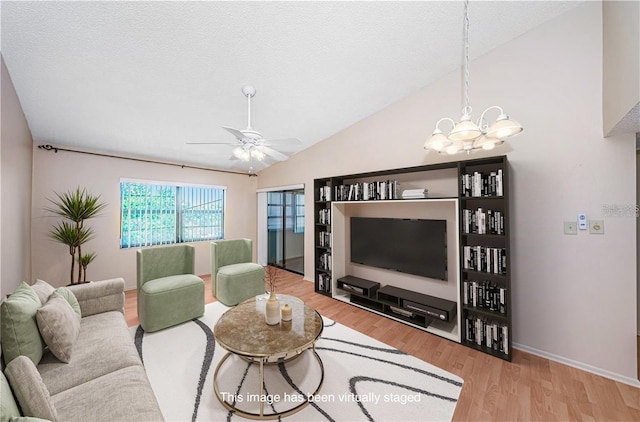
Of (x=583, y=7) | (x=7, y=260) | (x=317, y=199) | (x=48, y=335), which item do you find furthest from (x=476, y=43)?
(x=7, y=260)

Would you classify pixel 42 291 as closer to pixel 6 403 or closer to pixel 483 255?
pixel 6 403

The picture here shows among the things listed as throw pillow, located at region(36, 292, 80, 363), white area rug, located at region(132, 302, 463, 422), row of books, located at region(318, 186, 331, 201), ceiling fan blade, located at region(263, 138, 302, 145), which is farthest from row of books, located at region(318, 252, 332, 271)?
throw pillow, located at region(36, 292, 80, 363)

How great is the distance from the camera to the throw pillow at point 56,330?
1.46 metres

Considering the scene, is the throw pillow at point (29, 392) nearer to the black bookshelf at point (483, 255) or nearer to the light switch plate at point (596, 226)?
the black bookshelf at point (483, 255)

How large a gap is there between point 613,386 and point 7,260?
5.06 metres

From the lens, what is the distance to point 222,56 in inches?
83.2

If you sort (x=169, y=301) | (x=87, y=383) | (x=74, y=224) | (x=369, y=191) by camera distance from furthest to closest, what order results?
(x=74, y=224) < (x=369, y=191) < (x=169, y=301) < (x=87, y=383)

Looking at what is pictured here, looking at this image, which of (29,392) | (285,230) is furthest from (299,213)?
(29,392)

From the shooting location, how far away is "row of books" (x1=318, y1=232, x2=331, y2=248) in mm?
3794

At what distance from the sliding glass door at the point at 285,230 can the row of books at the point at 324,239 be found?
1.08 meters

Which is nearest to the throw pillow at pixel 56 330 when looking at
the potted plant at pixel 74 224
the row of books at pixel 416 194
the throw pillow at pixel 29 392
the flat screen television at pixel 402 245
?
the throw pillow at pixel 29 392

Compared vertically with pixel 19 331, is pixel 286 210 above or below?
above

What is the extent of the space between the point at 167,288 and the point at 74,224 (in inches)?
86.9

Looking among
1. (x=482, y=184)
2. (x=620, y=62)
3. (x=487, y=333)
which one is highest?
(x=620, y=62)
